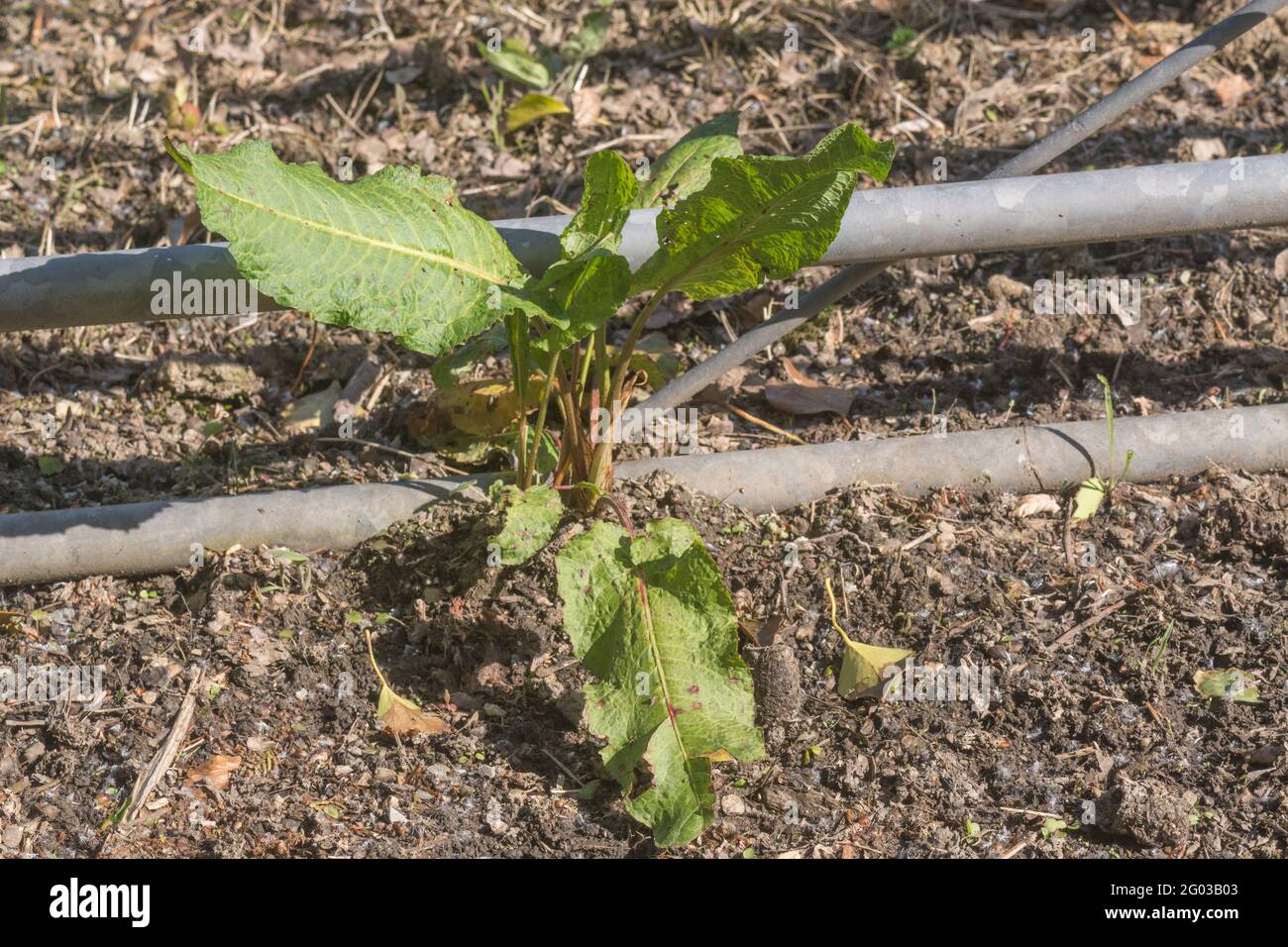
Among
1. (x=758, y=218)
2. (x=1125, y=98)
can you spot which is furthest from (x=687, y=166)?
(x=1125, y=98)

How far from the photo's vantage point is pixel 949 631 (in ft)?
8.32

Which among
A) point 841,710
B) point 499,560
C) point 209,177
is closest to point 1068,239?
point 841,710

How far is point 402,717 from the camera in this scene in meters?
2.38

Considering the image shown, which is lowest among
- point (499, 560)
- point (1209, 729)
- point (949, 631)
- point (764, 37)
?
point (1209, 729)

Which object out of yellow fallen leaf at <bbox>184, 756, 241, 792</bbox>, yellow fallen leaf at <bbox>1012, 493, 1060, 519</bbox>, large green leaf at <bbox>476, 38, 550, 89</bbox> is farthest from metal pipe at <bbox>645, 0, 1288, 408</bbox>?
yellow fallen leaf at <bbox>184, 756, 241, 792</bbox>

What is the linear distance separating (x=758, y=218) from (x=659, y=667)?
810 mm

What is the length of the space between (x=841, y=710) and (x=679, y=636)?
15.0 inches

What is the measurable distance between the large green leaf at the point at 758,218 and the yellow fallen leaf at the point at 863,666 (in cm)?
73

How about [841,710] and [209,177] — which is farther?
[841,710]

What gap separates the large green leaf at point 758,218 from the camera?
2.09 metres

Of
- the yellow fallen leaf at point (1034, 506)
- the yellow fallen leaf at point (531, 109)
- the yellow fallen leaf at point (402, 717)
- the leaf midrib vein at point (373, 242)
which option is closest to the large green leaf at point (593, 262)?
the leaf midrib vein at point (373, 242)

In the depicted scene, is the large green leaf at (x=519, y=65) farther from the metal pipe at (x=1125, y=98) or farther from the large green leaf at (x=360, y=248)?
the large green leaf at (x=360, y=248)
